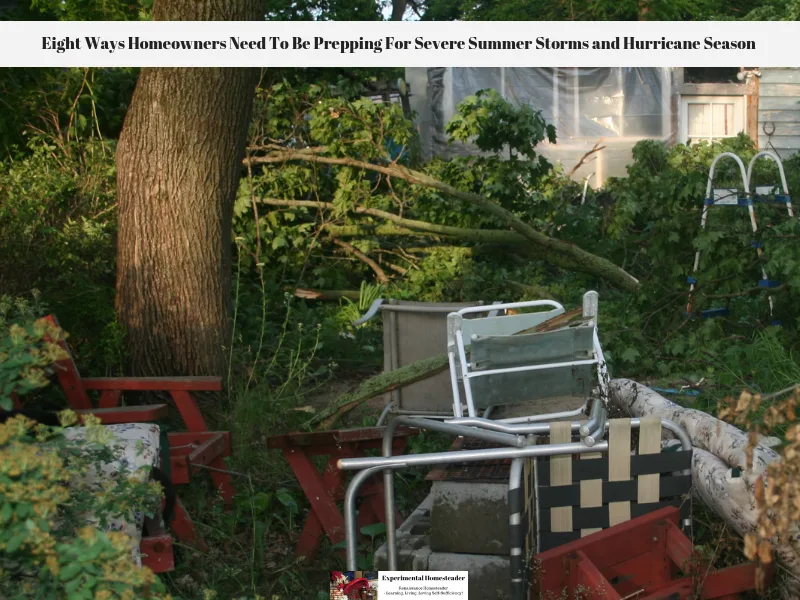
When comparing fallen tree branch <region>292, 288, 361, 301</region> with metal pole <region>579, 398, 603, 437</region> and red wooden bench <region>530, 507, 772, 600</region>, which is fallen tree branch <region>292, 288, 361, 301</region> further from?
red wooden bench <region>530, 507, 772, 600</region>

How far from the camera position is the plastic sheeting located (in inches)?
617

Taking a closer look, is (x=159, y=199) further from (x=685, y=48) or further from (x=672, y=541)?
(x=672, y=541)

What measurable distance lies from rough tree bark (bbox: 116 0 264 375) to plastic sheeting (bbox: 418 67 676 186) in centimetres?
1061

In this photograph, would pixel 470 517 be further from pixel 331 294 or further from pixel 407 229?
pixel 407 229

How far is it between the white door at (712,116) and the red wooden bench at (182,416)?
12959 mm

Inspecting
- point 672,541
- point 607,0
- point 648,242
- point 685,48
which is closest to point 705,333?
point 648,242

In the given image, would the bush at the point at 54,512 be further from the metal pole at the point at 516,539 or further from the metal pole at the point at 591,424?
the metal pole at the point at 591,424

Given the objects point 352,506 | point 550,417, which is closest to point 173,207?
point 550,417

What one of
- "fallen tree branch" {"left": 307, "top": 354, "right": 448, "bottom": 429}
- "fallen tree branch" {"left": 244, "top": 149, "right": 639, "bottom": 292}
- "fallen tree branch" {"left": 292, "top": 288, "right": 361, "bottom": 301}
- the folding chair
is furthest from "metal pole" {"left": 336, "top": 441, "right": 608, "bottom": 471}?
"fallen tree branch" {"left": 292, "top": 288, "right": 361, "bottom": 301}

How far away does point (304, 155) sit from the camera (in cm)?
900

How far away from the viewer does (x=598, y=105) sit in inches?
626

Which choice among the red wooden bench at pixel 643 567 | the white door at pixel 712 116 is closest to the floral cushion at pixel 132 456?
the red wooden bench at pixel 643 567

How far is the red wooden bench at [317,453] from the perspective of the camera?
413 cm

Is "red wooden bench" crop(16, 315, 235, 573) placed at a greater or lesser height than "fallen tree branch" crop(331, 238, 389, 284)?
lesser
